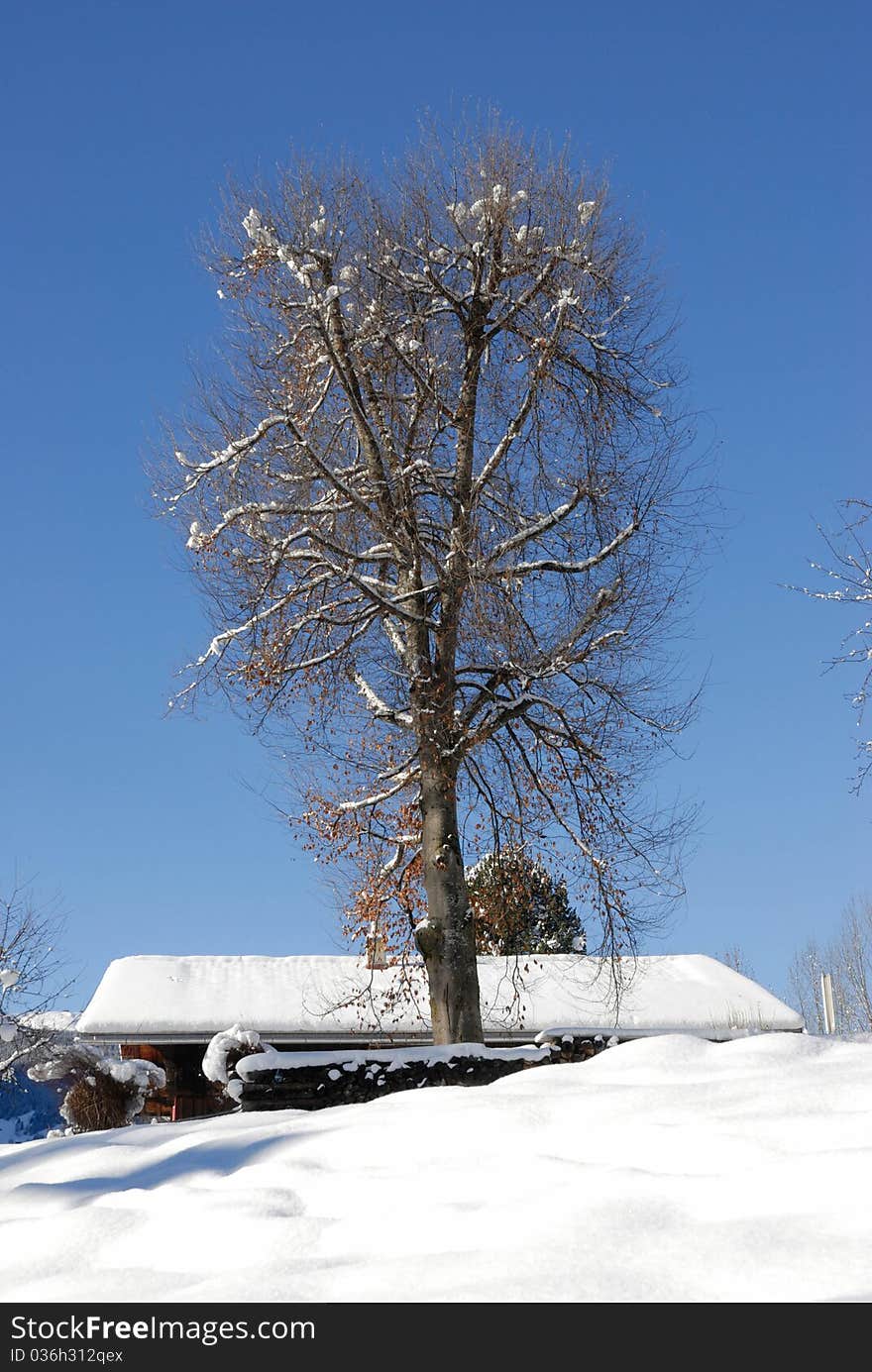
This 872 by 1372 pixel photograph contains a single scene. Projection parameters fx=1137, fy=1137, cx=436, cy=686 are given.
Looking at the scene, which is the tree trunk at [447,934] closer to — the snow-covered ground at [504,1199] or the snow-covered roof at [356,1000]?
the snow-covered ground at [504,1199]

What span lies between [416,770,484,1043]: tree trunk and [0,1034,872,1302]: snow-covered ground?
5.79 metres

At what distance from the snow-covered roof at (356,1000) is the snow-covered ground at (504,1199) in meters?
13.8

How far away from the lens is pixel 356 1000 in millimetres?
19312

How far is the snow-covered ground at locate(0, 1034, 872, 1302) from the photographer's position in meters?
3.23

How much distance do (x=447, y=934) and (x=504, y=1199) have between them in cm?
815

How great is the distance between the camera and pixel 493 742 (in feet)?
46.0

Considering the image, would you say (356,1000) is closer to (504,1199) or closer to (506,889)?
(506,889)

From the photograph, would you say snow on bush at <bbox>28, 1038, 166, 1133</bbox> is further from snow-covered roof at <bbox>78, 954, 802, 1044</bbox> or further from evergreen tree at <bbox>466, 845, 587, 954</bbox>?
evergreen tree at <bbox>466, 845, 587, 954</bbox>

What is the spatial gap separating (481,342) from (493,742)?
480cm

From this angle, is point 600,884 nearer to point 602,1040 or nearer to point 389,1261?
point 602,1040

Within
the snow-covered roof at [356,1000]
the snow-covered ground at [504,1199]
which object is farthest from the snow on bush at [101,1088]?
the snow-covered ground at [504,1199]

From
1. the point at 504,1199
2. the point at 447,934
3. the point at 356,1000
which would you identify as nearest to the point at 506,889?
the point at 447,934

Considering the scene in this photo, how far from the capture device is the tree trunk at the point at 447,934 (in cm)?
1210
